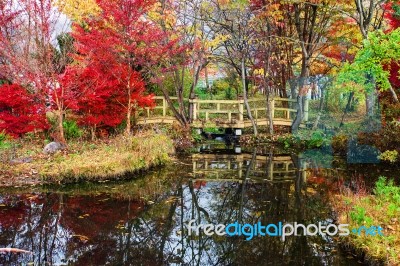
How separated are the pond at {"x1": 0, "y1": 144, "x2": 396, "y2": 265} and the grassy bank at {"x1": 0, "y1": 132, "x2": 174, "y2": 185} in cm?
37

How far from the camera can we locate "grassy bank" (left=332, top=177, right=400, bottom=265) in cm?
541

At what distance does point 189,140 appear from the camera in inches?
587

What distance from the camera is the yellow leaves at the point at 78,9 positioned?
46.2ft

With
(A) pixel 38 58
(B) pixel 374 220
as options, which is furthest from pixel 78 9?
(B) pixel 374 220

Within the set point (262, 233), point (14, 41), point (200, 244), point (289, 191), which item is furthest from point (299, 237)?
point (14, 41)

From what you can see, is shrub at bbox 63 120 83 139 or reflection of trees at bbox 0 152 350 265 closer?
reflection of trees at bbox 0 152 350 265

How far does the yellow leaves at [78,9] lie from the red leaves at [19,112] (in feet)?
13.2

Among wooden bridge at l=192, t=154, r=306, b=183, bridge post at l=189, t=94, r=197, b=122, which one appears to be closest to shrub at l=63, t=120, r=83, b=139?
wooden bridge at l=192, t=154, r=306, b=183

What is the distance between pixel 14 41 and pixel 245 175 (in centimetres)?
824

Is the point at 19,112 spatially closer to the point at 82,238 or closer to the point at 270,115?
the point at 82,238

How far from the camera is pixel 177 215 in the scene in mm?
7398

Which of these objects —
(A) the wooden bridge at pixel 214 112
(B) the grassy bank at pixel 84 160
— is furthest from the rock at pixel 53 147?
(A) the wooden bridge at pixel 214 112

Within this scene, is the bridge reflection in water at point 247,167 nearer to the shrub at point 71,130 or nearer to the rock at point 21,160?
the shrub at point 71,130

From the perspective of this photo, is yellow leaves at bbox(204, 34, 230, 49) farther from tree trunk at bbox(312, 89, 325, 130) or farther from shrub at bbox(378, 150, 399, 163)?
shrub at bbox(378, 150, 399, 163)
